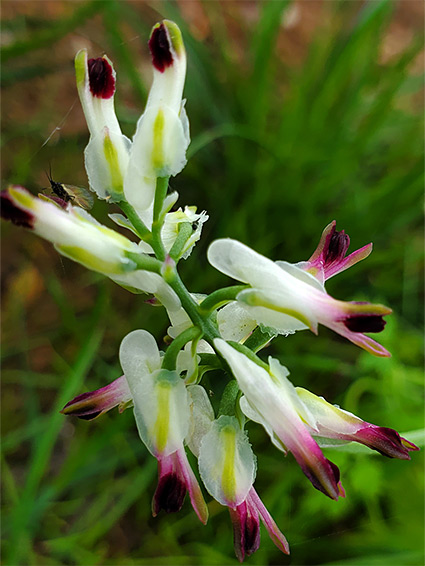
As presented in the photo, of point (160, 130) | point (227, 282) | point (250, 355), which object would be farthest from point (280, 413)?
point (227, 282)

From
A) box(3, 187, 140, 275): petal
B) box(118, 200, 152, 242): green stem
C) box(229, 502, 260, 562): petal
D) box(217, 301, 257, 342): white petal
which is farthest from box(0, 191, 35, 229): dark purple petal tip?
box(229, 502, 260, 562): petal

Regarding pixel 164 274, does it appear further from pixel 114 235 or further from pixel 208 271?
pixel 208 271

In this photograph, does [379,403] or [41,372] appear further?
[41,372]

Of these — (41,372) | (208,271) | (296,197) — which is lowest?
(41,372)

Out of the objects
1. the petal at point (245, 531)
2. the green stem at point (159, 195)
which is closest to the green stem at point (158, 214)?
the green stem at point (159, 195)

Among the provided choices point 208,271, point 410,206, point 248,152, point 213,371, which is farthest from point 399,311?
point 213,371
